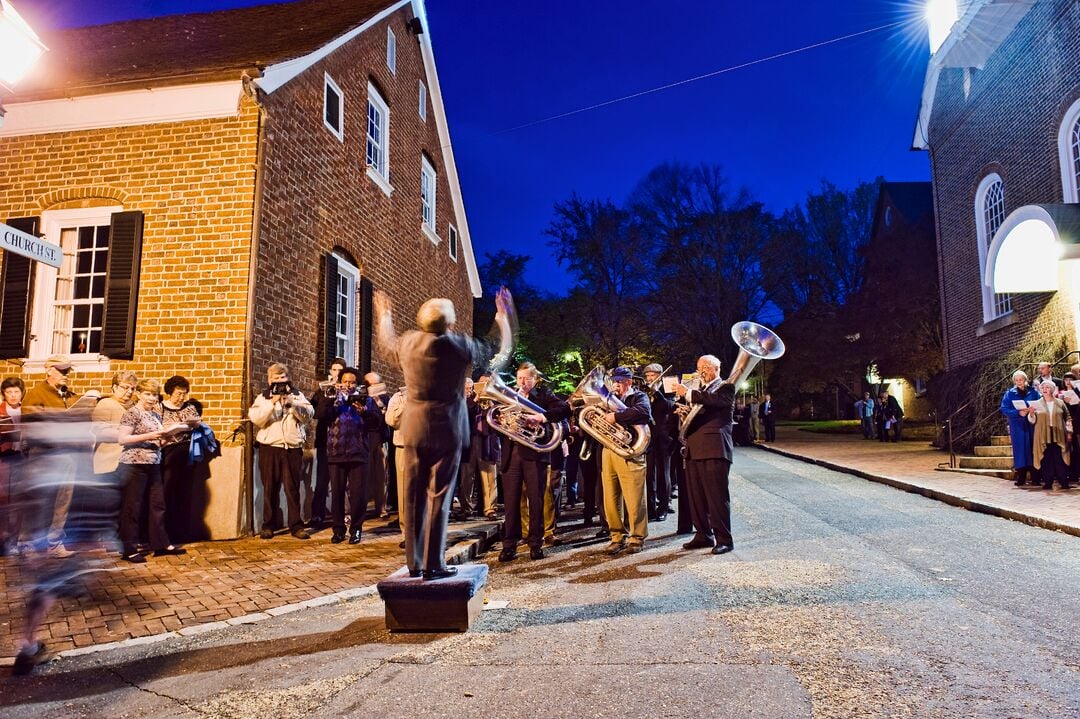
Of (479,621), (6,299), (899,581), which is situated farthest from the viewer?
(6,299)

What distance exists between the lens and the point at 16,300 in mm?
9266

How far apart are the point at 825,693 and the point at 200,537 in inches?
297

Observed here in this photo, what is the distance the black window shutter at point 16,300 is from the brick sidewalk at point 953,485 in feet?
42.8

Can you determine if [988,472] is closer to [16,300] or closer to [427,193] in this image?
[427,193]

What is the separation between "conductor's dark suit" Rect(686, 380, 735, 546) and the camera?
7.06m

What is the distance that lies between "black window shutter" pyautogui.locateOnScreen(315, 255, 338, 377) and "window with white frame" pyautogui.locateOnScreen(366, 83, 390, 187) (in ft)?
9.44

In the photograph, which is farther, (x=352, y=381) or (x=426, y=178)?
(x=426, y=178)

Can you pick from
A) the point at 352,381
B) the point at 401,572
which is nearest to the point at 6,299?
the point at 352,381

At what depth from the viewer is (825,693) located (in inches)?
131

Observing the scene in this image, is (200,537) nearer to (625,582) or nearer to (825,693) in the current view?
(625,582)

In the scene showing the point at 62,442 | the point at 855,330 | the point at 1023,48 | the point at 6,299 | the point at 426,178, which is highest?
→ the point at 1023,48

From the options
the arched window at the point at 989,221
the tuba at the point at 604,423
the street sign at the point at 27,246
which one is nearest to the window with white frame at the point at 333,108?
the street sign at the point at 27,246

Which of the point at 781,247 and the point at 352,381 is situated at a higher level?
the point at 781,247

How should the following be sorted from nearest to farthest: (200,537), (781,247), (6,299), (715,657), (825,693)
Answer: (825,693) < (715,657) < (200,537) < (6,299) < (781,247)
